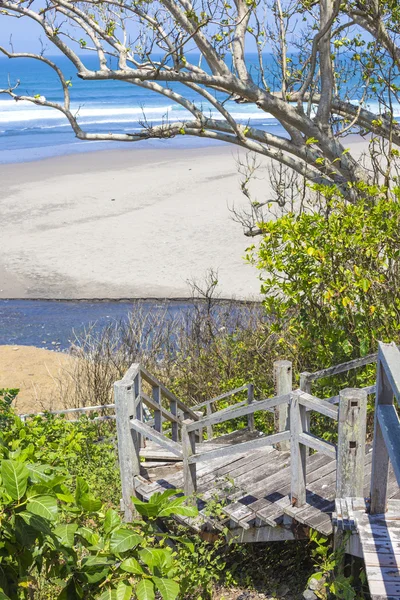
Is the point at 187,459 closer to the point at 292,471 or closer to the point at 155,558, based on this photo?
the point at 292,471

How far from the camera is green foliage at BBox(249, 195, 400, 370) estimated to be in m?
6.80

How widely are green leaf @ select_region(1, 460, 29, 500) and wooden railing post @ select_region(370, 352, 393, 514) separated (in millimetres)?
1753

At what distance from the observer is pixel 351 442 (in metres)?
4.50

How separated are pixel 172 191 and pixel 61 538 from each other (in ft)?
87.4

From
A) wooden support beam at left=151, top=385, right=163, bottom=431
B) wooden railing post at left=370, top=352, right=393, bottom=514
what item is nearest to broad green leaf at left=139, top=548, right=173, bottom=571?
wooden railing post at left=370, top=352, right=393, bottom=514

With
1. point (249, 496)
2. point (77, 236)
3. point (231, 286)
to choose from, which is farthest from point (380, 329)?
point (77, 236)

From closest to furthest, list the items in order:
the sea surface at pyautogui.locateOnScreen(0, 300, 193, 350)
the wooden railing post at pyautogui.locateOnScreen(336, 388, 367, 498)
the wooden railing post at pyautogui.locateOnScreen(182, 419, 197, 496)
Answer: the wooden railing post at pyautogui.locateOnScreen(336, 388, 367, 498) < the wooden railing post at pyautogui.locateOnScreen(182, 419, 197, 496) < the sea surface at pyautogui.locateOnScreen(0, 300, 193, 350)

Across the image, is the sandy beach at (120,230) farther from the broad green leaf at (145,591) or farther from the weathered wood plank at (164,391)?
the broad green leaf at (145,591)

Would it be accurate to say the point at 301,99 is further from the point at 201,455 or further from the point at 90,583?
the point at 90,583

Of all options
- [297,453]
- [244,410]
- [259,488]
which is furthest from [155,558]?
[259,488]

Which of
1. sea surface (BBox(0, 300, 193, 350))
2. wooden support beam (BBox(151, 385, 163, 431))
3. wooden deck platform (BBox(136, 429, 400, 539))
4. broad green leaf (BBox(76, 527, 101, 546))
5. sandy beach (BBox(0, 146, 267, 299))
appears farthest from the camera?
sandy beach (BBox(0, 146, 267, 299))

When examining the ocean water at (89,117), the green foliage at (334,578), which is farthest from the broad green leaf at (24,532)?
the ocean water at (89,117)

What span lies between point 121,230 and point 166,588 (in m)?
21.0

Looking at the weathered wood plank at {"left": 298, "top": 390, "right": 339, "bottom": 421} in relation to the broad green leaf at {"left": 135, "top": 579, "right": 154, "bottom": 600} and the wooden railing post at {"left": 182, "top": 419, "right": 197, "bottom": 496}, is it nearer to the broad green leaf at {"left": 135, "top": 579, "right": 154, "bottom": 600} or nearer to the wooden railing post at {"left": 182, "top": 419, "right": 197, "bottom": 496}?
the wooden railing post at {"left": 182, "top": 419, "right": 197, "bottom": 496}
